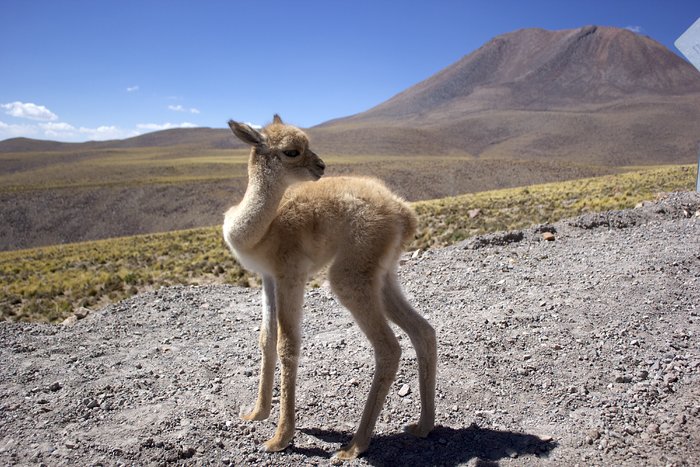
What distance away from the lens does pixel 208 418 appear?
6082 mm

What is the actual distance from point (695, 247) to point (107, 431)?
9.56m

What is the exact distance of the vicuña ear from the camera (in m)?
5.66

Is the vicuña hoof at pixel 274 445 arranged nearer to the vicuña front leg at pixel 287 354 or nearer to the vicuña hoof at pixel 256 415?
the vicuña front leg at pixel 287 354

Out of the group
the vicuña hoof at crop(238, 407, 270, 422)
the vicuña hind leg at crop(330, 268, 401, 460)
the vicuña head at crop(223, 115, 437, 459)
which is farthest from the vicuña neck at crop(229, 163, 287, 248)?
the vicuña hoof at crop(238, 407, 270, 422)

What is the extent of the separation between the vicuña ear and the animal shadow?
3294mm

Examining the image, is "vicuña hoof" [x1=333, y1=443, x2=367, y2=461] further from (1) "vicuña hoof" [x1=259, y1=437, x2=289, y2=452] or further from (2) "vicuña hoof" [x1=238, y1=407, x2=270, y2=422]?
(2) "vicuña hoof" [x1=238, y1=407, x2=270, y2=422]

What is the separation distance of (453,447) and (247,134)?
3847mm

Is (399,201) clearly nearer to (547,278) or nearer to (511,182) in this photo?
(547,278)

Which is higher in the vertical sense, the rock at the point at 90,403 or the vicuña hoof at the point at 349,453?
the vicuña hoof at the point at 349,453

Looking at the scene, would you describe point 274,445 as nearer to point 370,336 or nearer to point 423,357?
point 370,336

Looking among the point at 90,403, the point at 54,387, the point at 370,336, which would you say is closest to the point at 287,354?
the point at 370,336

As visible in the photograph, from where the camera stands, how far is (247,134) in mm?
5723

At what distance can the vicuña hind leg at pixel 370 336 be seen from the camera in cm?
518

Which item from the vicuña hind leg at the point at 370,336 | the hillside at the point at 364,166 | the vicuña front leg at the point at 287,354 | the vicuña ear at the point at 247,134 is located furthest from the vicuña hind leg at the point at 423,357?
the hillside at the point at 364,166
